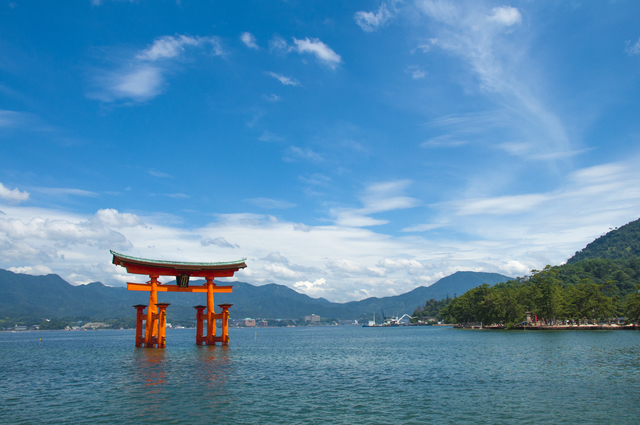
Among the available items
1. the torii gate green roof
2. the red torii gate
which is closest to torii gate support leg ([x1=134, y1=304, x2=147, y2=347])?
the red torii gate

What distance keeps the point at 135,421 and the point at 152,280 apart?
36.0 metres

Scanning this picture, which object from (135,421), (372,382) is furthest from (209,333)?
(135,421)

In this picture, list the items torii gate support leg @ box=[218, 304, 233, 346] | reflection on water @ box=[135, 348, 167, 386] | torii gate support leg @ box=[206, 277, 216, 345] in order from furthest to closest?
torii gate support leg @ box=[206, 277, 216, 345] < torii gate support leg @ box=[218, 304, 233, 346] < reflection on water @ box=[135, 348, 167, 386]

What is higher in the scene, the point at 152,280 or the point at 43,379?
the point at 152,280

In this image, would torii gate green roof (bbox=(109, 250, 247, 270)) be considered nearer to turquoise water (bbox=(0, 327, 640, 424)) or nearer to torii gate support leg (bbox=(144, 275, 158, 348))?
torii gate support leg (bbox=(144, 275, 158, 348))

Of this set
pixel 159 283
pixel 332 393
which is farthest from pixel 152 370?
pixel 159 283

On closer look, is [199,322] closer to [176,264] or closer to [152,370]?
[176,264]

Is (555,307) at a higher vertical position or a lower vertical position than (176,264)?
lower

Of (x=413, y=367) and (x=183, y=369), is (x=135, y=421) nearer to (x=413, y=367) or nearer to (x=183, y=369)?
(x=183, y=369)

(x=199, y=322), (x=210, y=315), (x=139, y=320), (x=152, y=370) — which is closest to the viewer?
(x=152, y=370)

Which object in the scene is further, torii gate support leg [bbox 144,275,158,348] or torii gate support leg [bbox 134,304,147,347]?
torii gate support leg [bbox 134,304,147,347]

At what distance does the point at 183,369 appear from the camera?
3180 centimetres

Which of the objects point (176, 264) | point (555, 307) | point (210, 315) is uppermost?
point (176, 264)

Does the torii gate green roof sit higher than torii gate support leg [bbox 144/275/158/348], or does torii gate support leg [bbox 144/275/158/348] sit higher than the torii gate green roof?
the torii gate green roof
